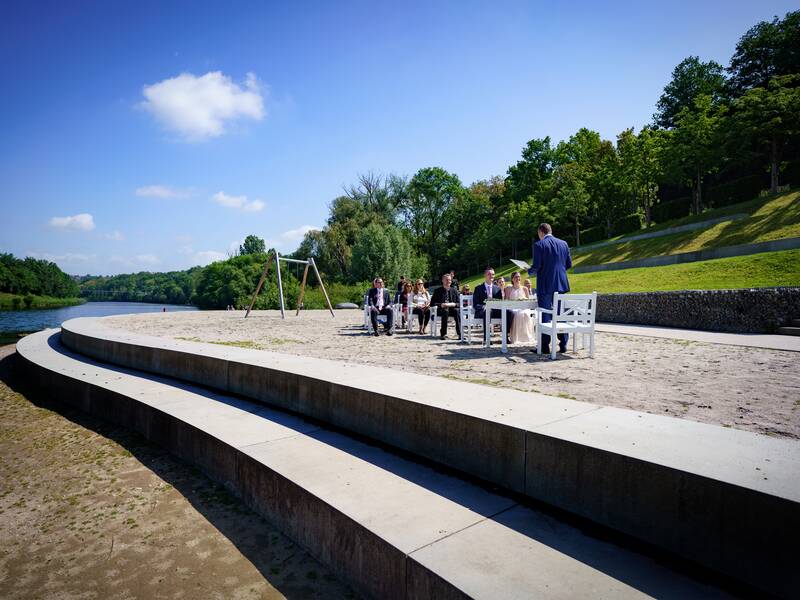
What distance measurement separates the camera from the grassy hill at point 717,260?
15.6m

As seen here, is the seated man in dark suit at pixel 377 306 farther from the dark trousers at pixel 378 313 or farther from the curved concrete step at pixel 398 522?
the curved concrete step at pixel 398 522

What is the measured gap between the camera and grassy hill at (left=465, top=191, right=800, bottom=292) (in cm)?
1561

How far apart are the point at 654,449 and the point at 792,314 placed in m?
11.3

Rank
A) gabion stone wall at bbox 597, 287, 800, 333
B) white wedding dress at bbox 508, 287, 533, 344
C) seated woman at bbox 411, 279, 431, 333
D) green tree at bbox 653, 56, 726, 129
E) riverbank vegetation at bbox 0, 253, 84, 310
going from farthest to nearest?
riverbank vegetation at bbox 0, 253, 84, 310 < green tree at bbox 653, 56, 726, 129 < seated woman at bbox 411, 279, 431, 333 < gabion stone wall at bbox 597, 287, 800, 333 < white wedding dress at bbox 508, 287, 533, 344

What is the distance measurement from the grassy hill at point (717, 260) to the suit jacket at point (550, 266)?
408 inches

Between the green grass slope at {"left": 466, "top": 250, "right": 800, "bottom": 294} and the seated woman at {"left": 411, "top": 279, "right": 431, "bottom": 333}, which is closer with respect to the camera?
the seated woman at {"left": 411, "top": 279, "right": 431, "bottom": 333}

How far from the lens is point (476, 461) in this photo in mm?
3045

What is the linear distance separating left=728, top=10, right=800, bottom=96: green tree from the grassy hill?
28669 mm

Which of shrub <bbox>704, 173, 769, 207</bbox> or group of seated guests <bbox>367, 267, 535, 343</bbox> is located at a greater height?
shrub <bbox>704, 173, 769, 207</bbox>

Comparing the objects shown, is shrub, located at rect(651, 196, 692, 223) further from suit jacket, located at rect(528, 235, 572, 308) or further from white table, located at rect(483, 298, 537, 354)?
suit jacket, located at rect(528, 235, 572, 308)

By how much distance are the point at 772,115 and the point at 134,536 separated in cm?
4218

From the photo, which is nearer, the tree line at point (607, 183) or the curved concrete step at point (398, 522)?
the curved concrete step at point (398, 522)

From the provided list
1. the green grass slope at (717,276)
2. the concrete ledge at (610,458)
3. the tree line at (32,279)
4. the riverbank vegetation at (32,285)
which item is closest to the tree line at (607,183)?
the green grass slope at (717,276)

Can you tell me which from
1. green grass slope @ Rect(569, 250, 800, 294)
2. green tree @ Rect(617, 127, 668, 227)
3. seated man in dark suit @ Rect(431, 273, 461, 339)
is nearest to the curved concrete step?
seated man in dark suit @ Rect(431, 273, 461, 339)
